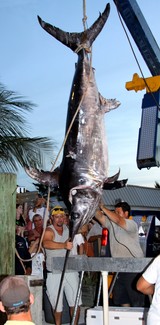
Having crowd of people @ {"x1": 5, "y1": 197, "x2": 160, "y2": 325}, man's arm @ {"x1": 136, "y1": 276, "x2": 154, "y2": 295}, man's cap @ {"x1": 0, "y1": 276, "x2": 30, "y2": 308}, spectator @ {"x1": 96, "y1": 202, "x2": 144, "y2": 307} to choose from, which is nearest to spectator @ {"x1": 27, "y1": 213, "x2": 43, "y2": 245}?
crowd of people @ {"x1": 5, "y1": 197, "x2": 160, "y2": 325}

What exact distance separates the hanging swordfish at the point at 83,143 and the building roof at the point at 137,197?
18827 millimetres

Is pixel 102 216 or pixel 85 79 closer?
pixel 85 79

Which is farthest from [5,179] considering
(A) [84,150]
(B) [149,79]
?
(B) [149,79]

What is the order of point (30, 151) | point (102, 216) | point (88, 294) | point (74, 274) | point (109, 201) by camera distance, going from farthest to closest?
point (109, 201)
point (30, 151)
point (88, 294)
point (74, 274)
point (102, 216)

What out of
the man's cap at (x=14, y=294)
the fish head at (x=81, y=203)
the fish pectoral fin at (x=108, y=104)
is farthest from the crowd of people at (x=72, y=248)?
the man's cap at (x=14, y=294)

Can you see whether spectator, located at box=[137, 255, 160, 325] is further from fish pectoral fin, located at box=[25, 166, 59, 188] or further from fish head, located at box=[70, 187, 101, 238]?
fish pectoral fin, located at box=[25, 166, 59, 188]

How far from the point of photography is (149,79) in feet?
24.2

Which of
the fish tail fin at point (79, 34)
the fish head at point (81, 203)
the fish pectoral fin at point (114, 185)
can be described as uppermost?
the fish tail fin at point (79, 34)

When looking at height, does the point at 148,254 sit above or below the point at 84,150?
below

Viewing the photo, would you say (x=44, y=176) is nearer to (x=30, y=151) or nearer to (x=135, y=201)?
(x=30, y=151)

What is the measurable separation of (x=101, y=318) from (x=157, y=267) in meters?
1.34

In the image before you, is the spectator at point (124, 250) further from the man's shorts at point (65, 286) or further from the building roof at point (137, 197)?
the building roof at point (137, 197)

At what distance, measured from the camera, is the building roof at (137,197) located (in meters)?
24.5

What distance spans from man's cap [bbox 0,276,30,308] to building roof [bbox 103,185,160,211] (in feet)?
68.1
